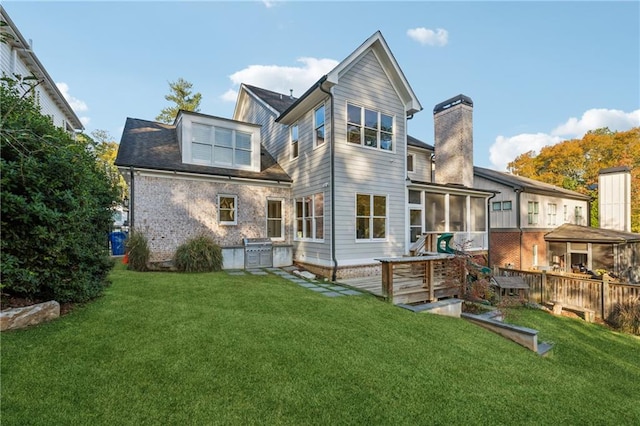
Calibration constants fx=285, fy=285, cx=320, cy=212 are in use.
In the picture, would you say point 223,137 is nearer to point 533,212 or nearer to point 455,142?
point 455,142

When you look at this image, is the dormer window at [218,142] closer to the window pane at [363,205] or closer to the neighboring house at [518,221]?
the window pane at [363,205]

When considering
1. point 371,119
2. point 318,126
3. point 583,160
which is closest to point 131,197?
point 318,126

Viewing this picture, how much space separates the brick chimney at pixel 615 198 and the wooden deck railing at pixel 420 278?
72.1ft

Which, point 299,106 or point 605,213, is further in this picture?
point 605,213

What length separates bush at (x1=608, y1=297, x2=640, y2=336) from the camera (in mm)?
8500

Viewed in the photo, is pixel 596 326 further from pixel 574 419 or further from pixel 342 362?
pixel 342 362

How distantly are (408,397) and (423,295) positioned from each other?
463 cm

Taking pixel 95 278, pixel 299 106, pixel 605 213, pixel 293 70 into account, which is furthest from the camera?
pixel 293 70

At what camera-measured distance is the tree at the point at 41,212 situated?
381cm

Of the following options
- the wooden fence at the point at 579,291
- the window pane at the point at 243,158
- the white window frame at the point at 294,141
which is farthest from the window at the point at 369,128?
the wooden fence at the point at 579,291

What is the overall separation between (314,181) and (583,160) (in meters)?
35.5

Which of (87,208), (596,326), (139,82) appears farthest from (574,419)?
(139,82)

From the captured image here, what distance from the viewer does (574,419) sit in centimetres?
316

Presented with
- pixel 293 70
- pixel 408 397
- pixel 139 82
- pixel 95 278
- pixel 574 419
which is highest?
pixel 293 70
